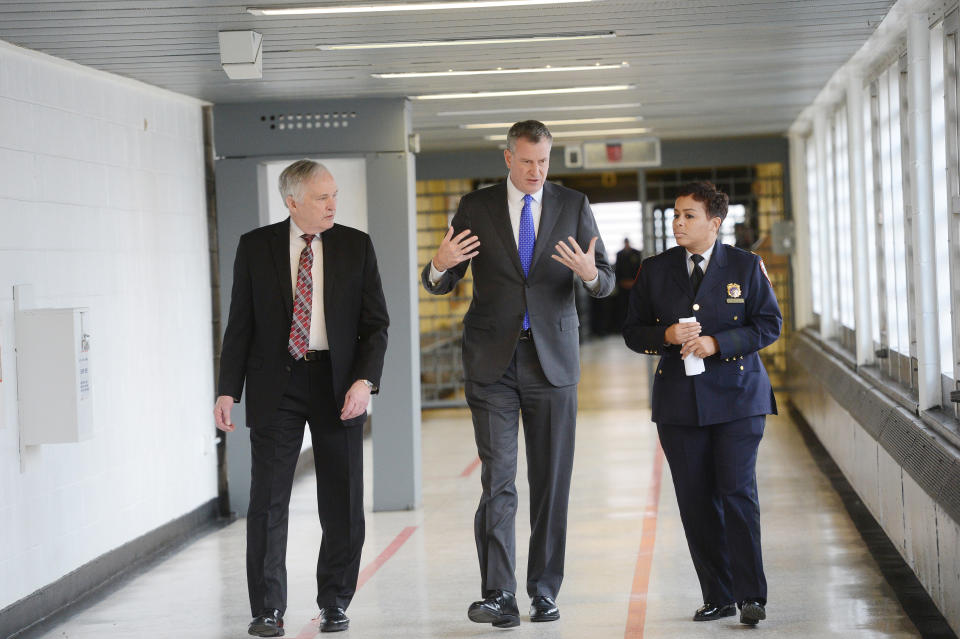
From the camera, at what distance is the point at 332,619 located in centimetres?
452

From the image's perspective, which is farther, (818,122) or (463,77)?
(818,122)

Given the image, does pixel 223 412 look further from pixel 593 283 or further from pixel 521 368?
pixel 593 283

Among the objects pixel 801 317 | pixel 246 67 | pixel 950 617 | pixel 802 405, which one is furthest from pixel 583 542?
pixel 801 317

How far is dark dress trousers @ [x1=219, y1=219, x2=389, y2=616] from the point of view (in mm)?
4336

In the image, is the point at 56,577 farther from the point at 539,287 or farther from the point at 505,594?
the point at 539,287

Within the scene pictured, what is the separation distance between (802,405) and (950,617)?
6.28 metres

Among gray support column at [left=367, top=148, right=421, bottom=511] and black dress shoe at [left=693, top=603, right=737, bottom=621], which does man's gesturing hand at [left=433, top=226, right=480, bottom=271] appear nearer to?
black dress shoe at [left=693, top=603, right=737, bottom=621]

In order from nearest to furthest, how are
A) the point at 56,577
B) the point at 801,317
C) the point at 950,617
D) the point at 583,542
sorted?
the point at 950,617
the point at 56,577
the point at 583,542
the point at 801,317

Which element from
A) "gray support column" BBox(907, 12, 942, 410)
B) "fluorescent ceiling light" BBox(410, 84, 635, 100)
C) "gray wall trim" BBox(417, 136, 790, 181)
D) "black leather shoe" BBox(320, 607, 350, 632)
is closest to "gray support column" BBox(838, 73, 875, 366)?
"fluorescent ceiling light" BBox(410, 84, 635, 100)

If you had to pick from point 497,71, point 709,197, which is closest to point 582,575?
point 709,197

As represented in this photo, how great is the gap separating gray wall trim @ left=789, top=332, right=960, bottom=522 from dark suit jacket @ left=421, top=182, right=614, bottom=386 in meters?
1.30

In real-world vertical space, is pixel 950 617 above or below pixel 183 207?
below

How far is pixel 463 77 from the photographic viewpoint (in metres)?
6.79

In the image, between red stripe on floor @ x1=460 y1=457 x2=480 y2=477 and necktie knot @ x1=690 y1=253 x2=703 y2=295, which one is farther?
red stripe on floor @ x1=460 y1=457 x2=480 y2=477
